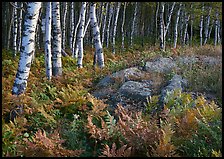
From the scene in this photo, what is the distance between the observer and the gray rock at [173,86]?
8.00m

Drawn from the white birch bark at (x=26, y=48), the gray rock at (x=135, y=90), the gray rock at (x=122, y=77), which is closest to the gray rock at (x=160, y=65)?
the gray rock at (x=122, y=77)

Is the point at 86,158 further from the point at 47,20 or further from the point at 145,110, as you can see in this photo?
the point at 47,20

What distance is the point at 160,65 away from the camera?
11133mm

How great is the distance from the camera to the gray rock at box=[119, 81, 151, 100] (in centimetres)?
852

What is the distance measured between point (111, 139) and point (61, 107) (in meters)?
2.31

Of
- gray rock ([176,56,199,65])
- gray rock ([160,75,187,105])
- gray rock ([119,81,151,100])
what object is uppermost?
gray rock ([176,56,199,65])

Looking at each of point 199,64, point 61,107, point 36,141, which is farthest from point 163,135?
point 199,64

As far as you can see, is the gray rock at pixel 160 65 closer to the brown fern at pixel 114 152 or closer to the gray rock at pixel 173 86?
the gray rock at pixel 173 86

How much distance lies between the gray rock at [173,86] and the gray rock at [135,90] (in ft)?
1.61

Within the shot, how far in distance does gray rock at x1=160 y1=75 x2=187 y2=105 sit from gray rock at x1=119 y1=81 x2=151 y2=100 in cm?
49

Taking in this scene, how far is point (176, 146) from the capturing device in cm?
563

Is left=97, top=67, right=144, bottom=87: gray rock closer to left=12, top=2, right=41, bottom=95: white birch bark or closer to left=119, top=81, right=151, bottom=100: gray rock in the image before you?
left=119, top=81, right=151, bottom=100: gray rock

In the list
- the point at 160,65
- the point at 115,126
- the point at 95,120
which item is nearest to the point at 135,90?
the point at 95,120

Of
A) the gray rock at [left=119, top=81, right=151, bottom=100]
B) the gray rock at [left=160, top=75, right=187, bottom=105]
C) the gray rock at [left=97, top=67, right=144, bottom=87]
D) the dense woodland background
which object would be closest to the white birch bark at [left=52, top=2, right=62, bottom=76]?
the dense woodland background
